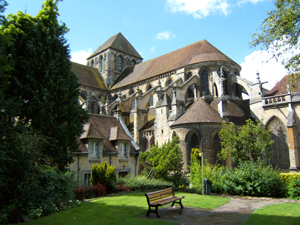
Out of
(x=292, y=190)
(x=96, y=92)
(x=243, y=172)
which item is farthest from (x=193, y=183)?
(x=96, y=92)

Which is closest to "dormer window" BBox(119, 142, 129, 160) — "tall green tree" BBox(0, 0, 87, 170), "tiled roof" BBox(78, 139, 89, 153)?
"tiled roof" BBox(78, 139, 89, 153)

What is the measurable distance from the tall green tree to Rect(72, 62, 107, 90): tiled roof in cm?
2592

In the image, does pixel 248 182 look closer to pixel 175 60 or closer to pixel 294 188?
pixel 294 188

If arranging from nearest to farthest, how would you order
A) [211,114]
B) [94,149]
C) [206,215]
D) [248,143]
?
[206,215] → [94,149] → [248,143] → [211,114]

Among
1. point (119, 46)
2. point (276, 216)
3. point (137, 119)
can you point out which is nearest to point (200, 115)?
point (137, 119)

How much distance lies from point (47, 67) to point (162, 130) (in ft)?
50.5

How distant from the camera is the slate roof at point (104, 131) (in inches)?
686

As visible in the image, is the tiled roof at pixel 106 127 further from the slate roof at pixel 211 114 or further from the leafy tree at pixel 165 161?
the slate roof at pixel 211 114

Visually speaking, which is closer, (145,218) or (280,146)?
(145,218)

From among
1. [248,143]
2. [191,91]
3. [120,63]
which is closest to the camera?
[248,143]

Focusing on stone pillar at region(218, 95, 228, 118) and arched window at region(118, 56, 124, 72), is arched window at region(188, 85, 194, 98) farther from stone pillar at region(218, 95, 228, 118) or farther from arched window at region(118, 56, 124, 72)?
arched window at region(118, 56, 124, 72)

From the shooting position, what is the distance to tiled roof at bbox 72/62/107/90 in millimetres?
39250

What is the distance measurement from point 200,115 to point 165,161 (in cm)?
763

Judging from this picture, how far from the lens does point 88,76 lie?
4169 centimetres
